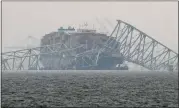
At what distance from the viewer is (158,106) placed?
172 ft

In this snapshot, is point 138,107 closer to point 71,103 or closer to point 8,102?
point 71,103

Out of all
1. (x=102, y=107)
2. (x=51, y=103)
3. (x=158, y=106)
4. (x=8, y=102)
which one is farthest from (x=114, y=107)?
(x=8, y=102)

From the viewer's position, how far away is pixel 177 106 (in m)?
53.1

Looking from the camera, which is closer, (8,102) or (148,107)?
(148,107)

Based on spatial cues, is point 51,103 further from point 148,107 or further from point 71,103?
point 148,107

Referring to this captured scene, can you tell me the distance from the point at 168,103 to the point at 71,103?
1379 cm

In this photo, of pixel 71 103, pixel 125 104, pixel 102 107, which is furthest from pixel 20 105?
pixel 125 104

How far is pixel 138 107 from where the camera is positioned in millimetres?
51094

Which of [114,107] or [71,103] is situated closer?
[114,107]

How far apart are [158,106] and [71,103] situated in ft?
39.6

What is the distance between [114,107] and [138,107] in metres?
3.11

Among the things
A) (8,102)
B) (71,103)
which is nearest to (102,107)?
(71,103)

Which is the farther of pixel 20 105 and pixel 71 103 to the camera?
pixel 71 103

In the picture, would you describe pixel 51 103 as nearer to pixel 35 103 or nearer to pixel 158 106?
pixel 35 103
